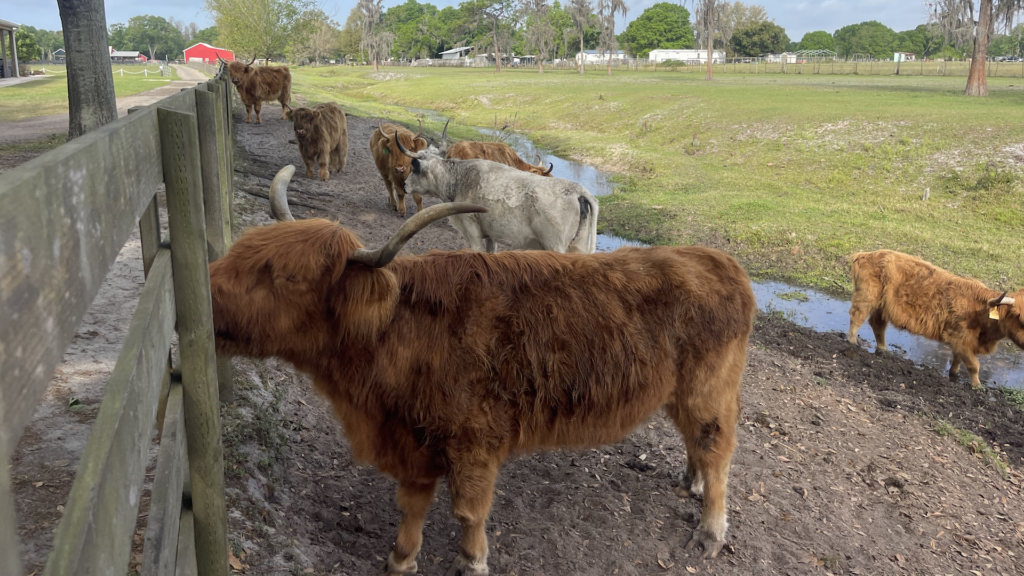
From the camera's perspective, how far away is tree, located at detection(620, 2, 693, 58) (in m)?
118

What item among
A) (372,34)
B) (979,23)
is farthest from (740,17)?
(979,23)

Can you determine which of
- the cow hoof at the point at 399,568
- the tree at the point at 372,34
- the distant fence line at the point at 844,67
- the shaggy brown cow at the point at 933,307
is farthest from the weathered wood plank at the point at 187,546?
the tree at the point at 372,34

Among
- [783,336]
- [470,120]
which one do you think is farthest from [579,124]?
[783,336]

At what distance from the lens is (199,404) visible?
228 centimetres

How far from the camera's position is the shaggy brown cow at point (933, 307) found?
8180 mm

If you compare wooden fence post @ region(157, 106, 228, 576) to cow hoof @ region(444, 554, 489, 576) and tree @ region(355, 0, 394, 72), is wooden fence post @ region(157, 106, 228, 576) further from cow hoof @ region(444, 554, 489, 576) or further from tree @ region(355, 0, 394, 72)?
tree @ region(355, 0, 394, 72)

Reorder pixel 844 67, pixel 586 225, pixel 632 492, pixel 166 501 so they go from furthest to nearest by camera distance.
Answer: pixel 844 67 < pixel 586 225 < pixel 632 492 < pixel 166 501

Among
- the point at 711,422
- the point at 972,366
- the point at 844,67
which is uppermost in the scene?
the point at 844,67

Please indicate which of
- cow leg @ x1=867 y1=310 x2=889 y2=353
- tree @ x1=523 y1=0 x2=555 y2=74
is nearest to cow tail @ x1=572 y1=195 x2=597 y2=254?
cow leg @ x1=867 y1=310 x2=889 y2=353

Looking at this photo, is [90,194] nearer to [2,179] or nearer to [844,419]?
[2,179]

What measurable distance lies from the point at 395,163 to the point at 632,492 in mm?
8505

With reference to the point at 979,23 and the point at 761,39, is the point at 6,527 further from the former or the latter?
the point at 761,39

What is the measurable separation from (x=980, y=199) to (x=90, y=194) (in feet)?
60.7

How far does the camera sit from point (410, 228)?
2980 mm
